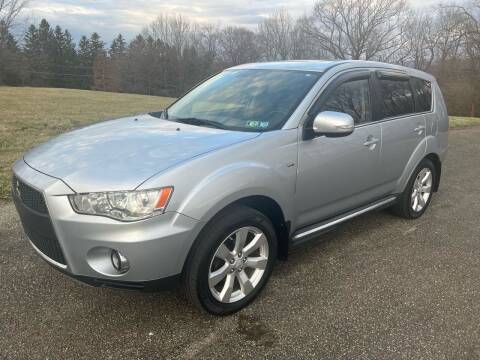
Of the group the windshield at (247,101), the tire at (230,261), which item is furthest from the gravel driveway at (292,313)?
the windshield at (247,101)

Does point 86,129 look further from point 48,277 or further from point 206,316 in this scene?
point 206,316

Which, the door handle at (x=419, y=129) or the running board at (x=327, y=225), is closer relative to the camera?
the running board at (x=327, y=225)

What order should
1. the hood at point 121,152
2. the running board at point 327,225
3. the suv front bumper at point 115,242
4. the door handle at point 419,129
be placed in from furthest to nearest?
the door handle at point 419,129, the running board at point 327,225, the hood at point 121,152, the suv front bumper at point 115,242

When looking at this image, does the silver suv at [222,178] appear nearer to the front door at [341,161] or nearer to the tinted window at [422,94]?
the front door at [341,161]

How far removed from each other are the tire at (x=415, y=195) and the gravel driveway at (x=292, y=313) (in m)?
0.68

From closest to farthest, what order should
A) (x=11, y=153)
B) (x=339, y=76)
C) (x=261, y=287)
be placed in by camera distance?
1. (x=261, y=287)
2. (x=339, y=76)
3. (x=11, y=153)

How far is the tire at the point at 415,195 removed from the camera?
4750 millimetres

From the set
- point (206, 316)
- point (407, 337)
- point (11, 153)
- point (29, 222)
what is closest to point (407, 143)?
point (407, 337)

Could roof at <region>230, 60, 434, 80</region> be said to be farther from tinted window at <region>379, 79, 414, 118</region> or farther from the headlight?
the headlight

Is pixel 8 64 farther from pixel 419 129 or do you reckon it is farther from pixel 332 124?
pixel 332 124

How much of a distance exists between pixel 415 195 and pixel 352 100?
1708mm

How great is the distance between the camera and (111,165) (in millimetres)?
2662

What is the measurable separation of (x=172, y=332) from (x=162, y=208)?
88cm

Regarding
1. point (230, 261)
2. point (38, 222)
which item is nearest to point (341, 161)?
point (230, 261)
